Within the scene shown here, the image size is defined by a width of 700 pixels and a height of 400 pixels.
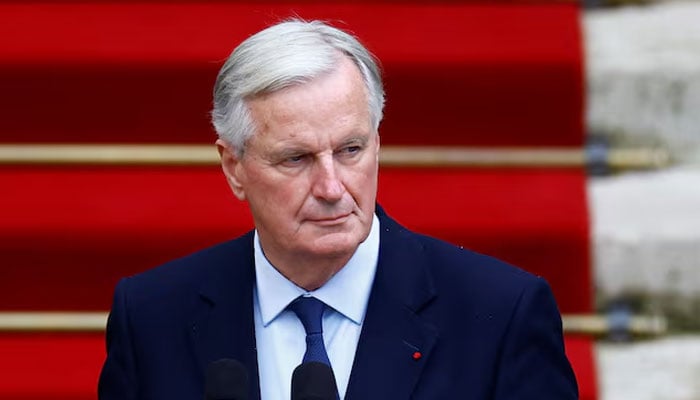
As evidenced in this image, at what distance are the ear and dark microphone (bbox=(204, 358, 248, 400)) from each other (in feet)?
1.12

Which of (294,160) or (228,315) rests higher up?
(294,160)

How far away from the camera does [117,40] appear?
3.18m

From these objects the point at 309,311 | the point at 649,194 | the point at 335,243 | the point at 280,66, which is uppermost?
the point at 280,66

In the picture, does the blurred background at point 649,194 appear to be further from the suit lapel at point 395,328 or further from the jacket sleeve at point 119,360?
the jacket sleeve at point 119,360

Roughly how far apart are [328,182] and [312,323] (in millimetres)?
212

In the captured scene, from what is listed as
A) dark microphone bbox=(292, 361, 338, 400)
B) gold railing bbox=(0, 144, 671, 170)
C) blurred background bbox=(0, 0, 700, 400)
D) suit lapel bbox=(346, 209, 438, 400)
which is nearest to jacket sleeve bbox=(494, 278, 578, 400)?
suit lapel bbox=(346, 209, 438, 400)

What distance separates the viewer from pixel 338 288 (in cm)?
189

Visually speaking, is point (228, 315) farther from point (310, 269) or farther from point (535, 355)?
point (535, 355)

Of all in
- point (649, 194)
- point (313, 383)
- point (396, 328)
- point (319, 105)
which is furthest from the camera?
point (649, 194)

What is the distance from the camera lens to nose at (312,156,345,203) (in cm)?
174

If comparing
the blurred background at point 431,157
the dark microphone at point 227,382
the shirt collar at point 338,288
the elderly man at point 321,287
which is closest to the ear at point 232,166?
the elderly man at point 321,287

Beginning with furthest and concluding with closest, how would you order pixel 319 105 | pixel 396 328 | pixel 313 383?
pixel 396 328, pixel 319 105, pixel 313 383

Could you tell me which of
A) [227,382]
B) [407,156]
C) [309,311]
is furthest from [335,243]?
[407,156]

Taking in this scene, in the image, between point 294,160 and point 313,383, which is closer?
point 313,383
